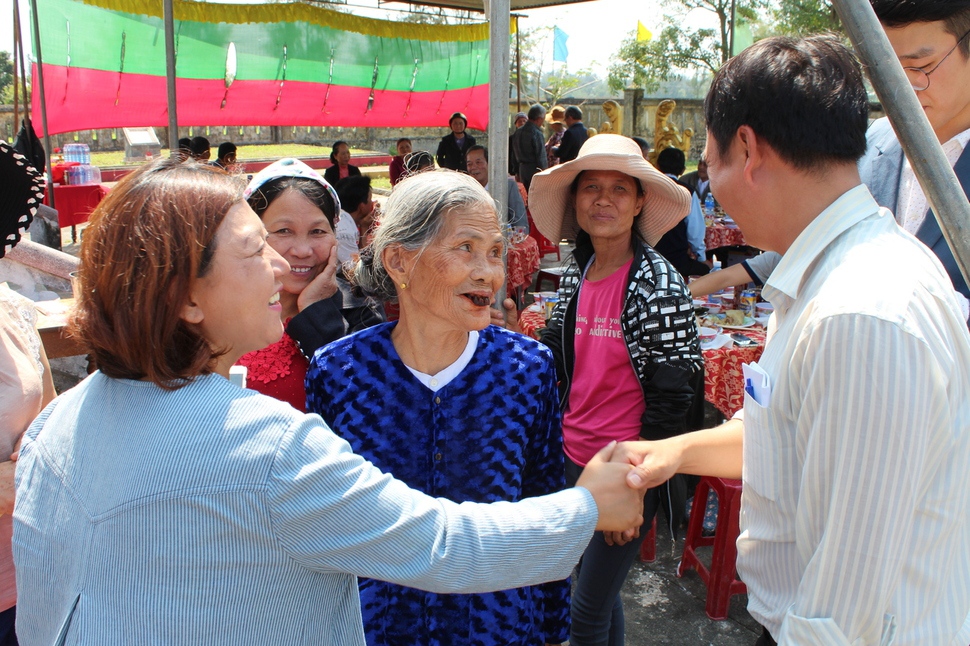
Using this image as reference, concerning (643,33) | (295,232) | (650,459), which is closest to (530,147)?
(295,232)

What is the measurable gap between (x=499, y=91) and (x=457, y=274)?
146 centimetres

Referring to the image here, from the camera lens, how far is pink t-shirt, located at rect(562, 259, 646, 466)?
8.32 feet

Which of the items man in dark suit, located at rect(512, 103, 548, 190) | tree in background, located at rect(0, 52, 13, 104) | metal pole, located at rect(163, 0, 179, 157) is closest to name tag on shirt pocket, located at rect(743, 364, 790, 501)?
metal pole, located at rect(163, 0, 179, 157)

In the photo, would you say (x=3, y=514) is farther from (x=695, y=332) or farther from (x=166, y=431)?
(x=695, y=332)

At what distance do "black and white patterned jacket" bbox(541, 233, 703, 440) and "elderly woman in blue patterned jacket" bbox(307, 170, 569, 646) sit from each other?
24.9 inches

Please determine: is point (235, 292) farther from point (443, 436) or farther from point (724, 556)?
point (724, 556)

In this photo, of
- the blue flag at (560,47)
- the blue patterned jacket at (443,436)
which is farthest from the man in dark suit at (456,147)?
the blue flag at (560,47)

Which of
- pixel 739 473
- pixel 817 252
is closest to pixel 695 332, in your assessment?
pixel 739 473

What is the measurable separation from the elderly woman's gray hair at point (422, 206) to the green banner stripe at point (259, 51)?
5.41m

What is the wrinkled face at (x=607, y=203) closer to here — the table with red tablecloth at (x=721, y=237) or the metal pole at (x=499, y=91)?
the metal pole at (x=499, y=91)

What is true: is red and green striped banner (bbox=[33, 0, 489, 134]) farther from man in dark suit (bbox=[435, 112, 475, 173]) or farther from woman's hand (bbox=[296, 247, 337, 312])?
woman's hand (bbox=[296, 247, 337, 312])

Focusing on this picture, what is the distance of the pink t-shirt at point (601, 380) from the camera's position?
8.32 ft


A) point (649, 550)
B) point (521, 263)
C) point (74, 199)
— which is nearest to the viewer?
point (649, 550)

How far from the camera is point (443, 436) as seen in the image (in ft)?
5.75
